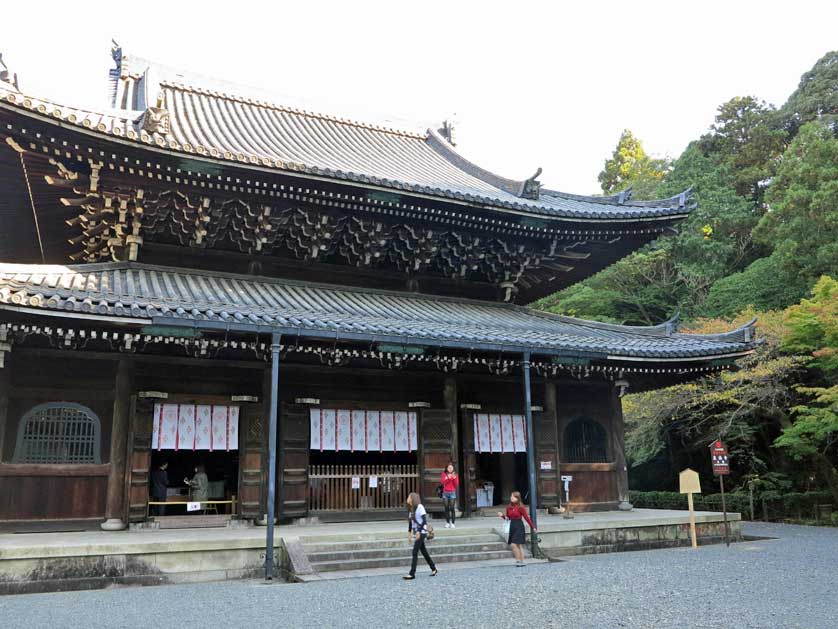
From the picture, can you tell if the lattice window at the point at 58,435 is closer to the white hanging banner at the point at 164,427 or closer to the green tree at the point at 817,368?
the white hanging banner at the point at 164,427

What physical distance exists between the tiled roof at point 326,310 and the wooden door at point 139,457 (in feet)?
7.33

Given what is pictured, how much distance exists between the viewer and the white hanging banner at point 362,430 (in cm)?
1329

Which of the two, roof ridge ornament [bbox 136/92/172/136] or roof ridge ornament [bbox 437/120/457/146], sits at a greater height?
roof ridge ornament [bbox 437/120/457/146]

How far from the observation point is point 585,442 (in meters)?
15.6

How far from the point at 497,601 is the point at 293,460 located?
19.4 ft

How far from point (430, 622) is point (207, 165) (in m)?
8.40

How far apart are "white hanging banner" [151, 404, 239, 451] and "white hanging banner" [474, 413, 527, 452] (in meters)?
5.22

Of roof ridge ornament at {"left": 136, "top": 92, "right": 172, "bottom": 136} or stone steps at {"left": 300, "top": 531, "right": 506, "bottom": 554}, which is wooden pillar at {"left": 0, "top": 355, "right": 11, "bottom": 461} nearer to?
roof ridge ornament at {"left": 136, "top": 92, "right": 172, "bottom": 136}

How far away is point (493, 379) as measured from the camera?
1494cm

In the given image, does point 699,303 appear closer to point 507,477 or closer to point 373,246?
point 507,477

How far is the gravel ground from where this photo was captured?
7.11 metres

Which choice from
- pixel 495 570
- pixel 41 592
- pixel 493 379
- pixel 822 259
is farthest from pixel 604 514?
pixel 822 259

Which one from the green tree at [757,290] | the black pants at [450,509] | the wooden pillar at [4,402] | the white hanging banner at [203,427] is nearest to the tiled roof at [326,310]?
the wooden pillar at [4,402]

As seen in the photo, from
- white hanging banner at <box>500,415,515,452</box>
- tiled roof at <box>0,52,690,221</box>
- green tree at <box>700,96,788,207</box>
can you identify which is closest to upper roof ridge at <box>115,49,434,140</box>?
tiled roof at <box>0,52,690,221</box>
